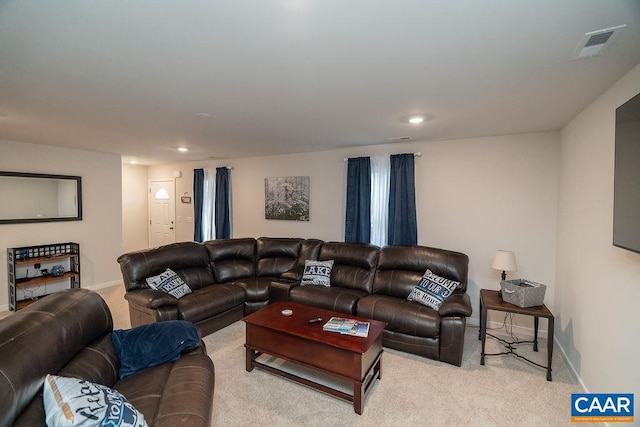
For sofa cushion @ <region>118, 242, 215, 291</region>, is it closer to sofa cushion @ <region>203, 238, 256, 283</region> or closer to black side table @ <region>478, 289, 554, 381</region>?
sofa cushion @ <region>203, 238, 256, 283</region>

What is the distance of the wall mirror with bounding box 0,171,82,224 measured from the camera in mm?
4147

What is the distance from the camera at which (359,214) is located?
4.47 meters

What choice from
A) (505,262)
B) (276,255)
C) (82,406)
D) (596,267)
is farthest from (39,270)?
(596,267)

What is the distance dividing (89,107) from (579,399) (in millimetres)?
4835

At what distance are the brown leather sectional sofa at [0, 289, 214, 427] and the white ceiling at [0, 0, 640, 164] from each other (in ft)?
4.91

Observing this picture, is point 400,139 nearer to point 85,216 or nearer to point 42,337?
point 42,337

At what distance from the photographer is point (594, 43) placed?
154cm

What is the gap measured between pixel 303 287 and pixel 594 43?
3368 mm

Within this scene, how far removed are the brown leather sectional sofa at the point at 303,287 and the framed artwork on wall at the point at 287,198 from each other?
26.0 inches

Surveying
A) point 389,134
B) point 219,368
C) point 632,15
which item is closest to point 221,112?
point 389,134

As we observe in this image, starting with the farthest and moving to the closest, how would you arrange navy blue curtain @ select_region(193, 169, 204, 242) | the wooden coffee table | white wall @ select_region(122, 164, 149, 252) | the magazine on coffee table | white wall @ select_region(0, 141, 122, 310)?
white wall @ select_region(122, 164, 149, 252) < navy blue curtain @ select_region(193, 169, 204, 242) < white wall @ select_region(0, 141, 122, 310) < the magazine on coffee table < the wooden coffee table

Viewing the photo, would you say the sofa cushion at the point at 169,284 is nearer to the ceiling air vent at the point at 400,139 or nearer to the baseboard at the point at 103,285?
the baseboard at the point at 103,285

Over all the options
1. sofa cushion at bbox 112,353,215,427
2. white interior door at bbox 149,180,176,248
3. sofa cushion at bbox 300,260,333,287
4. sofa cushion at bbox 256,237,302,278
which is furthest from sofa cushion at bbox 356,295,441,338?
white interior door at bbox 149,180,176,248

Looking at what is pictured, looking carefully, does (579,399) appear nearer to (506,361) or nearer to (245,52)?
(506,361)
